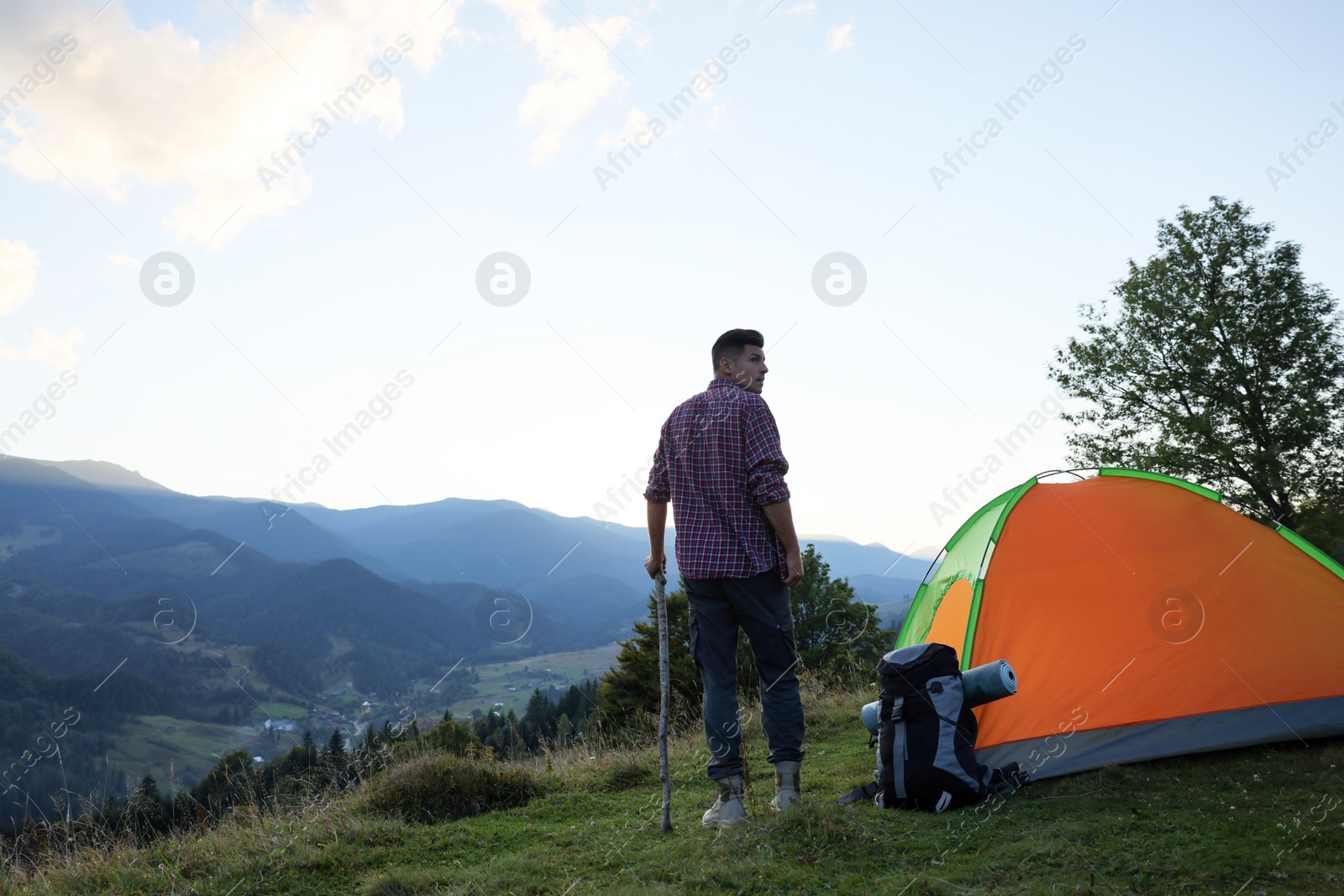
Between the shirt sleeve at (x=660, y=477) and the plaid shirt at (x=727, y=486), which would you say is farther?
the shirt sleeve at (x=660, y=477)

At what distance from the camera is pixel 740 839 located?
3.37m

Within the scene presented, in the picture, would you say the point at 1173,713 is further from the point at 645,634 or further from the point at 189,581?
the point at 189,581

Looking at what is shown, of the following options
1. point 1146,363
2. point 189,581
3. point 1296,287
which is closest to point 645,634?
point 1146,363

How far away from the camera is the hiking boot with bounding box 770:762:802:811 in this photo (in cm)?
381

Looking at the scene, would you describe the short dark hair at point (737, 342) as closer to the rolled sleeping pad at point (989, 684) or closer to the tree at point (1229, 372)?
the rolled sleeping pad at point (989, 684)

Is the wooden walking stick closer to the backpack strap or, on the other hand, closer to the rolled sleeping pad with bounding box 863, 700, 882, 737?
the backpack strap

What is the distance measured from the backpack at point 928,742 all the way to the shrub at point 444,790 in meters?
2.47

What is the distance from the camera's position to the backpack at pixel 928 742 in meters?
4.09

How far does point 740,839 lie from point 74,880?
341 centimetres

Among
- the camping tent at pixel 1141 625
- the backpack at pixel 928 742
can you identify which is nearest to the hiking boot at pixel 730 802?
the backpack at pixel 928 742

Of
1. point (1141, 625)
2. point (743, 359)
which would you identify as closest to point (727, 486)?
point (743, 359)

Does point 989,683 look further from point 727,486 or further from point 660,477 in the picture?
point 660,477

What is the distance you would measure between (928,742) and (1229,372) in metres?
22.8

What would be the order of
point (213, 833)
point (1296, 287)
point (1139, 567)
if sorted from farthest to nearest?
point (1296, 287) < point (1139, 567) < point (213, 833)
